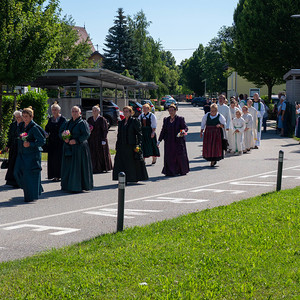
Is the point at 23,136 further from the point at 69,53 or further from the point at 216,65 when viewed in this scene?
the point at 216,65

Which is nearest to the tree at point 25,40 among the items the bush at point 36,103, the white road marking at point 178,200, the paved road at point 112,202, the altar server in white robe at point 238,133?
the bush at point 36,103

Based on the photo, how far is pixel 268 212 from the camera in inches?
363

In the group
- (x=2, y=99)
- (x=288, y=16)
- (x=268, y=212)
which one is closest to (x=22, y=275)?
(x=268, y=212)

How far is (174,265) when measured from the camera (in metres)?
6.24

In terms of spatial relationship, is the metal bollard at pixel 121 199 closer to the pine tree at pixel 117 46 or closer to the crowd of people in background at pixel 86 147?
the crowd of people in background at pixel 86 147

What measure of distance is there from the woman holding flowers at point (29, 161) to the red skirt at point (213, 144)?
6.81m

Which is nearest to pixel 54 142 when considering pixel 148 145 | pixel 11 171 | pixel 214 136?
pixel 11 171

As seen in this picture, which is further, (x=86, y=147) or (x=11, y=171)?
(x=11, y=171)

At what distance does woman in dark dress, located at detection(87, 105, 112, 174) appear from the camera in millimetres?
15805

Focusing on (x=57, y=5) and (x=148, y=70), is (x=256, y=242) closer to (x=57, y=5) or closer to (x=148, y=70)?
(x=57, y=5)

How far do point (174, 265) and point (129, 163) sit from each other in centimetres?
735

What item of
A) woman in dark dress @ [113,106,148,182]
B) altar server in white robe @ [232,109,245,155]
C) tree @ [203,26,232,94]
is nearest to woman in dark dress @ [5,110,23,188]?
woman in dark dress @ [113,106,148,182]

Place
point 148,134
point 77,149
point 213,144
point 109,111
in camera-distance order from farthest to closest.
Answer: point 109,111 < point 148,134 < point 213,144 < point 77,149

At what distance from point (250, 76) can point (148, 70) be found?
4027cm
